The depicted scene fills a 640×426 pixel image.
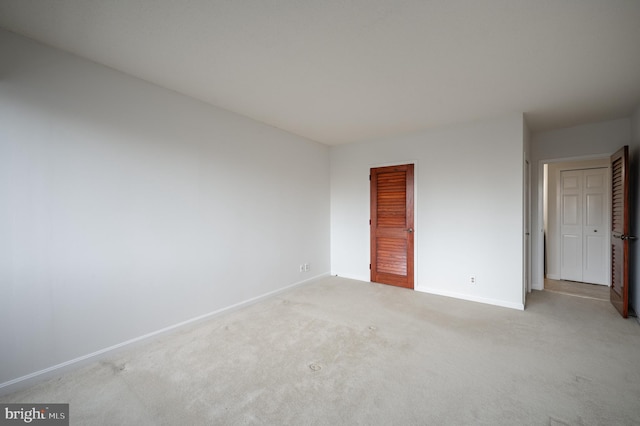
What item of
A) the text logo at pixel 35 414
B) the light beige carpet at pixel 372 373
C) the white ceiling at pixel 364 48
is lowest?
the text logo at pixel 35 414

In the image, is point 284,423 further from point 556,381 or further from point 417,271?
point 417,271

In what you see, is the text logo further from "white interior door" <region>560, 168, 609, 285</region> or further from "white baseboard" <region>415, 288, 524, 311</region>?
"white interior door" <region>560, 168, 609, 285</region>

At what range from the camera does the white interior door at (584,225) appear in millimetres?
4352

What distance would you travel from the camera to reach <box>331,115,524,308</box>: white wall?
3.43 meters

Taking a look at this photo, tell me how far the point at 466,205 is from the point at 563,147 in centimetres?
188

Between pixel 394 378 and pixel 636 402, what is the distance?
156 centimetres

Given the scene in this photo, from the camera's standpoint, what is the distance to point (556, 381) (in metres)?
1.97

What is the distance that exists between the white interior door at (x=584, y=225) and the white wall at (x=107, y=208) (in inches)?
211

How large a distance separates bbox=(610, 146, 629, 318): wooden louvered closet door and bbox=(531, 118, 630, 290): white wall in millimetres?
380

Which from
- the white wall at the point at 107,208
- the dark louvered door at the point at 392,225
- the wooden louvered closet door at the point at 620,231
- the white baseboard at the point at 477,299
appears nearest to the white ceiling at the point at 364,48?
the white wall at the point at 107,208

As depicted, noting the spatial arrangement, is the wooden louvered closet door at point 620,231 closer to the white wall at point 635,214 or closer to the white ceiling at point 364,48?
the white wall at point 635,214

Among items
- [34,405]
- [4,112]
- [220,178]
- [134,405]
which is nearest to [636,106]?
[220,178]

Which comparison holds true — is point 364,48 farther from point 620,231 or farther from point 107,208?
point 620,231

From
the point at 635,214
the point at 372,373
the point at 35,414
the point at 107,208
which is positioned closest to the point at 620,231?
the point at 635,214
